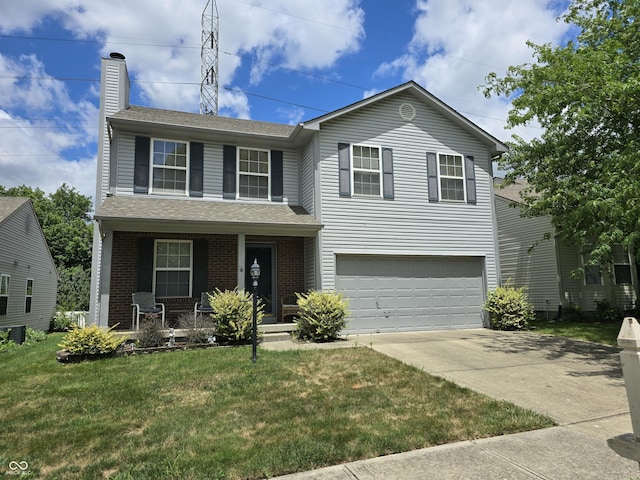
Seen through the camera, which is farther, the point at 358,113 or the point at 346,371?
the point at 358,113

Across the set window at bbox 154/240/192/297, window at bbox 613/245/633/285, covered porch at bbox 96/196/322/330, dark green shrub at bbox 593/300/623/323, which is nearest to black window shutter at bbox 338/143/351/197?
covered porch at bbox 96/196/322/330

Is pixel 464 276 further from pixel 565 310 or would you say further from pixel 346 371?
pixel 346 371

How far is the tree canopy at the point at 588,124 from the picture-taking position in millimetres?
8500

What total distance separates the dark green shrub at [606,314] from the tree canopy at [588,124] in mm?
4435

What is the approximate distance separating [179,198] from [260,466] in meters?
9.48

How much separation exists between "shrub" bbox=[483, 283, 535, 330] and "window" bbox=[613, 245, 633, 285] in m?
6.46

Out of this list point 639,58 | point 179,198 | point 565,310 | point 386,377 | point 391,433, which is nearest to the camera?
point 391,433

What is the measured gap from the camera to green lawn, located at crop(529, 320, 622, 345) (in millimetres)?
10789

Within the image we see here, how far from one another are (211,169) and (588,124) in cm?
1118

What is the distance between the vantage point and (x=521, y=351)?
9.02 metres

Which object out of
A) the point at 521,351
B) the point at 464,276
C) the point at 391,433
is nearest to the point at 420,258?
the point at 464,276

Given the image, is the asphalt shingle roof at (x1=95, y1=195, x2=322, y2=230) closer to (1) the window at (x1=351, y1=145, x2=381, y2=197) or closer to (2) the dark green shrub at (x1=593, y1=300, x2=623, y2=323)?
(1) the window at (x1=351, y1=145, x2=381, y2=197)

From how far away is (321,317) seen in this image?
32.7ft

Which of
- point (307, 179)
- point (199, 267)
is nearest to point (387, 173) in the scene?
point (307, 179)
